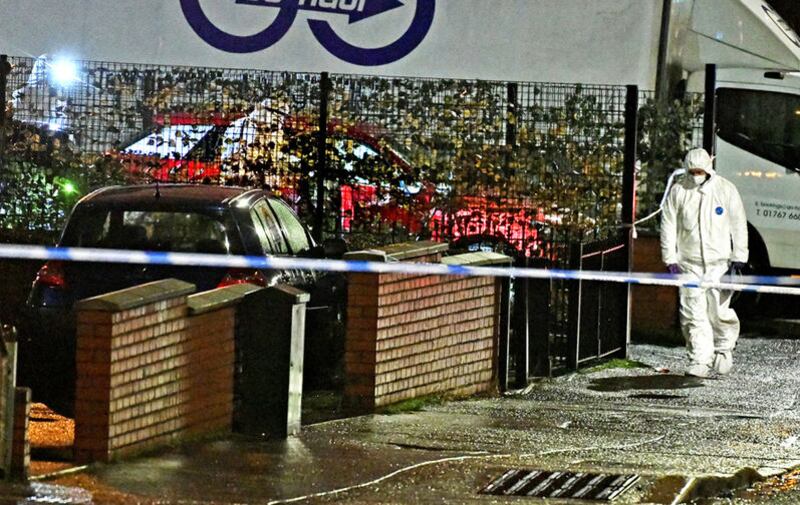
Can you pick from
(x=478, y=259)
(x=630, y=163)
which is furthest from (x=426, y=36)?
(x=478, y=259)

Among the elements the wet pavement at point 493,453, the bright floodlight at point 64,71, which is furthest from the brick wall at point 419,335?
the bright floodlight at point 64,71

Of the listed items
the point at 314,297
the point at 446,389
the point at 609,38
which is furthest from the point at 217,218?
the point at 609,38

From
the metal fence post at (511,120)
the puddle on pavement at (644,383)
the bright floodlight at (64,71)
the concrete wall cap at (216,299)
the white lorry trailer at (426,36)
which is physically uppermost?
the white lorry trailer at (426,36)

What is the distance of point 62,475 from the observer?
7.88 m

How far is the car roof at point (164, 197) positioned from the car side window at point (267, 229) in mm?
156

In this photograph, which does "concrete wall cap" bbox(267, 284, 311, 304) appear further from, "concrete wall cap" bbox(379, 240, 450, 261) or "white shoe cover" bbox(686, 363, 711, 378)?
"white shoe cover" bbox(686, 363, 711, 378)

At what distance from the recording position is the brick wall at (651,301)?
15508 millimetres

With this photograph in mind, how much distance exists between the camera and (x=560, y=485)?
8.20 m

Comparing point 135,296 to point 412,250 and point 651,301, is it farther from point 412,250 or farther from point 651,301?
point 651,301

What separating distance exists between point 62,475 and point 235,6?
23.0ft

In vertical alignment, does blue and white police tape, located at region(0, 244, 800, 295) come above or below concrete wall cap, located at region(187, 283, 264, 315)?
above

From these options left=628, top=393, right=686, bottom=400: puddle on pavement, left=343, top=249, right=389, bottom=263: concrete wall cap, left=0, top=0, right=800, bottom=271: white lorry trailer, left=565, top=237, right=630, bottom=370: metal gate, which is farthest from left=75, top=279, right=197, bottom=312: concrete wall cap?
left=0, top=0, right=800, bottom=271: white lorry trailer

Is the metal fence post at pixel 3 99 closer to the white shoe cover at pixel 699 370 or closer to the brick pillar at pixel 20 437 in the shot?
the white shoe cover at pixel 699 370

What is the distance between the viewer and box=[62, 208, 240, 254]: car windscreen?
1086 cm
